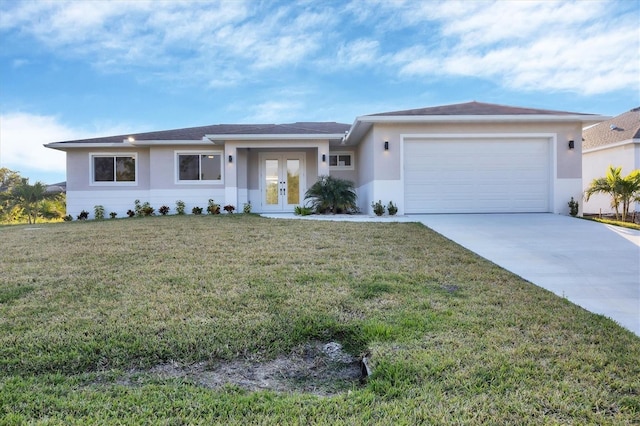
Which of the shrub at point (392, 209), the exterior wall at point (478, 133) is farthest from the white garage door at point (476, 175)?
the shrub at point (392, 209)

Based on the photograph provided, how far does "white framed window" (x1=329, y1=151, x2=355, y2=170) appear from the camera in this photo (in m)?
16.4

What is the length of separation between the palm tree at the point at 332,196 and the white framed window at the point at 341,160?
9.81ft

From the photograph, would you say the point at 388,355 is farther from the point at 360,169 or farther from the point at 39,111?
the point at 39,111

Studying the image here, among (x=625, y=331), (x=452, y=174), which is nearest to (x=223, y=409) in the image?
(x=625, y=331)

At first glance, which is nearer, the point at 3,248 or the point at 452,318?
the point at 452,318

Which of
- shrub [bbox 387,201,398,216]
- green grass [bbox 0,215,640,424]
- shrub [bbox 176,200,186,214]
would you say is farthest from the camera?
shrub [bbox 176,200,186,214]

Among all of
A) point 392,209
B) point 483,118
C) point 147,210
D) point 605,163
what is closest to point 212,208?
point 147,210

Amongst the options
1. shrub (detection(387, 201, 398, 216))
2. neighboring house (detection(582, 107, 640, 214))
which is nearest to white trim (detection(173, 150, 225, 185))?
shrub (detection(387, 201, 398, 216))

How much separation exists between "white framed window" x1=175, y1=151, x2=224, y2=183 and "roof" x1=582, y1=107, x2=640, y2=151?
16084mm

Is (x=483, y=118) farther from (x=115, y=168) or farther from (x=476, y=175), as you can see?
(x=115, y=168)

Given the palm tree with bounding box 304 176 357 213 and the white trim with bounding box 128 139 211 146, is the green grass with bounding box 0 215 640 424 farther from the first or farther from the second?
the white trim with bounding box 128 139 211 146

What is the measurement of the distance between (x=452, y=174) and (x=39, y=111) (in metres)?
18.3

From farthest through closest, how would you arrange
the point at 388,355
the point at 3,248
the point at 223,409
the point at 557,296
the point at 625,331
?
the point at 3,248 < the point at 557,296 < the point at 625,331 < the point at 388,355 < the point at 223,409

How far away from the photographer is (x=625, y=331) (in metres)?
3.28
